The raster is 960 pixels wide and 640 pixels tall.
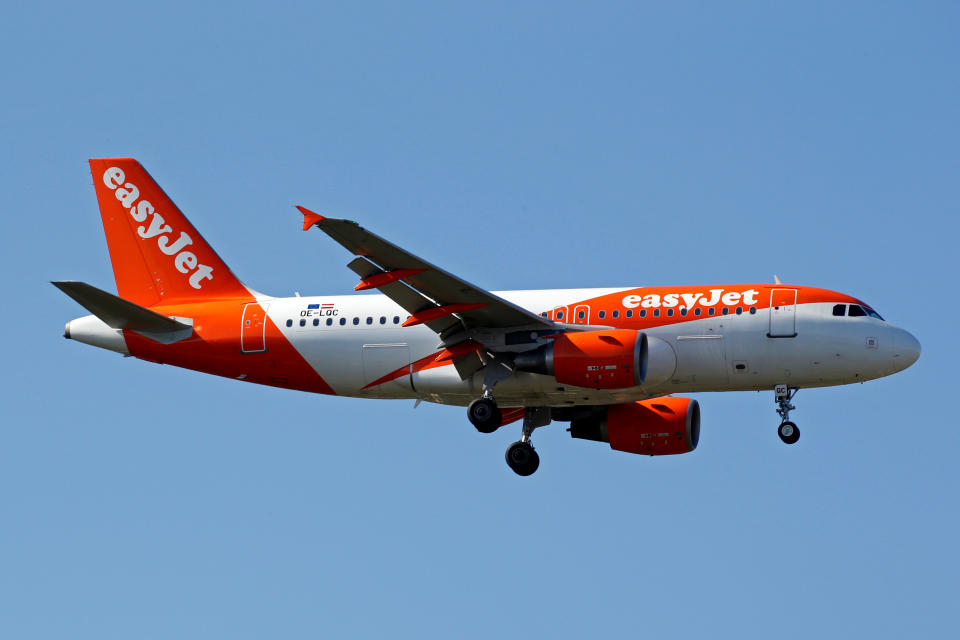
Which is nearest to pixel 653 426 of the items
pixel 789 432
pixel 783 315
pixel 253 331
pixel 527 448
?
pixel 527 448

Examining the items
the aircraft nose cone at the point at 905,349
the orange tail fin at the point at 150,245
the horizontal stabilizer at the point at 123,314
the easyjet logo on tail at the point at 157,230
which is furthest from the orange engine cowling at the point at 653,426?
the easyjet logo on tail at the point at 157,230

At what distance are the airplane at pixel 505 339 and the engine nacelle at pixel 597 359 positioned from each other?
4cm

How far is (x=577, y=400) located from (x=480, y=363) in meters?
3.03

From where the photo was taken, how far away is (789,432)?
39.0 meters

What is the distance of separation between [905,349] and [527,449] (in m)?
11.2

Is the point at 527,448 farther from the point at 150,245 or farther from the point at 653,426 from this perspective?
the point at 150,245

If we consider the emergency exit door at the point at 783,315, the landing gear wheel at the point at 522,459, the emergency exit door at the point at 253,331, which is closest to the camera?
the emergency exit door at the point at 783,315

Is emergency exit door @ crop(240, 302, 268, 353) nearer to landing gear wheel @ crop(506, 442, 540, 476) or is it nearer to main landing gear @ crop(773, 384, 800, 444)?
landing gear wheel @ crop(506, 442, 540, 476)

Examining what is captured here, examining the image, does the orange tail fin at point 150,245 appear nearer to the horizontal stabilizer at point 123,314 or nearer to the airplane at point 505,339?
the airplane at point 505,339

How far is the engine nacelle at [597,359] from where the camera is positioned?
122ft

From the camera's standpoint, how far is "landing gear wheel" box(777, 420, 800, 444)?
39.0 metres

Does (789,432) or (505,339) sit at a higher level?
(505,339)

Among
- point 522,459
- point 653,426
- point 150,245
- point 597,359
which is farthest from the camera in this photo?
point 150,245

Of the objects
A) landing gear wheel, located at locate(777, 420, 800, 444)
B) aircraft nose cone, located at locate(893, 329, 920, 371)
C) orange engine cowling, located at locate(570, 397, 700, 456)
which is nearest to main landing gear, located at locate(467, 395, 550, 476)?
A: orange engine cowling, located at locate(570, 397, 700, 456)
